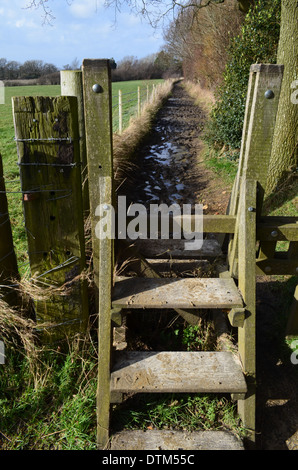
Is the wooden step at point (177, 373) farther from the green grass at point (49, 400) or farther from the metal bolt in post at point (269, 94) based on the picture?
the metal bolt in post at point (269, 94)

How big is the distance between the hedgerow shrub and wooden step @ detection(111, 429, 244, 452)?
757 centimetres

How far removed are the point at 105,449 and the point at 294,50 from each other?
6.30 m

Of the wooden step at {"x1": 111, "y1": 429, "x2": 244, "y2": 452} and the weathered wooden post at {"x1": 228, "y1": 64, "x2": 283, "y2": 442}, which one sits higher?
the weathered wooden post at {"x1": 228, "y1": 64, "x2": 283, "y2": 442}

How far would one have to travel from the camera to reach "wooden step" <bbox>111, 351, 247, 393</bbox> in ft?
7.45

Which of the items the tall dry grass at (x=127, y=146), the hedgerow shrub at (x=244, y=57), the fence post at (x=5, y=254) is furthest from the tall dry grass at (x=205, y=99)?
the fence post at (x=5, y=254)

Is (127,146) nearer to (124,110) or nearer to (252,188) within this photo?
(252,188)

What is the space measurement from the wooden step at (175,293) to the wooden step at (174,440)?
0.83 meters

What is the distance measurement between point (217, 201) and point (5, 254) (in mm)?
5201

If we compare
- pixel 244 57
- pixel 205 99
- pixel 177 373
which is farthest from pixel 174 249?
pixel 205 99

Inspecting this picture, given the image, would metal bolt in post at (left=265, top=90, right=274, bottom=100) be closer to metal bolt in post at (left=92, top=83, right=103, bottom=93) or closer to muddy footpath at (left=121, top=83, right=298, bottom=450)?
metal bolt in post at (left=92, top=83, right=103, bottom=93)

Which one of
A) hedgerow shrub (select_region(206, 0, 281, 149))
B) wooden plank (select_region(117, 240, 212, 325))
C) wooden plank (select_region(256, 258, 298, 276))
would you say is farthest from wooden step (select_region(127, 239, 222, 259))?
hedgerow shrub (select_region(206, 0, 281, 149))

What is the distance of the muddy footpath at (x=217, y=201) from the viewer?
272cm

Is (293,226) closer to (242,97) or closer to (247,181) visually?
(247,181)

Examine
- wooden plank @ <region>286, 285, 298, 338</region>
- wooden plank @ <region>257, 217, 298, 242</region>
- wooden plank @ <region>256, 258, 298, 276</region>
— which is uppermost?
wooden plank @ <region>257, 217, 298, 242</region>
